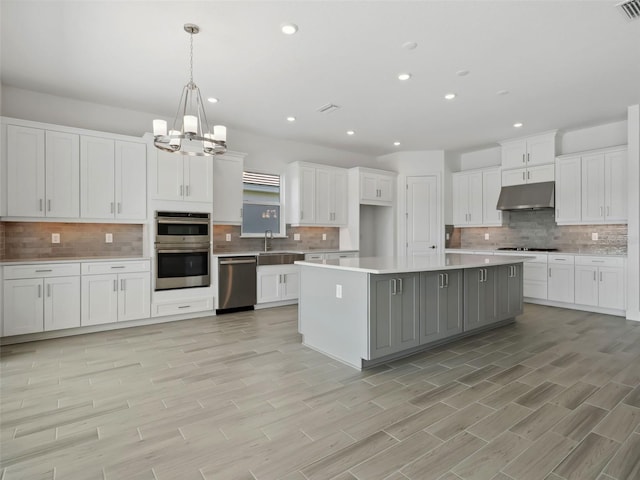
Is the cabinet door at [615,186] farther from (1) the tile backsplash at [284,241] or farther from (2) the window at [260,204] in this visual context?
(2) the window at [260,204]

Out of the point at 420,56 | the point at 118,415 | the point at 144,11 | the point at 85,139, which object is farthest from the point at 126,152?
the point at 420,56

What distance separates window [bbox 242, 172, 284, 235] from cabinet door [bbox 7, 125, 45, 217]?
2793 mm

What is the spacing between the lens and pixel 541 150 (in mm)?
6172

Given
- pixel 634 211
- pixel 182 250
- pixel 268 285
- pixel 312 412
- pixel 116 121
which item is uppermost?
pixel 116 121

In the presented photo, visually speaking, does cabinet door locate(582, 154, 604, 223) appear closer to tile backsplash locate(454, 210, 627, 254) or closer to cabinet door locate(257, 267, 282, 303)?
tile backsplash locate(454, 210, 627, 254)

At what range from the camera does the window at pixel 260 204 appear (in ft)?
20.4

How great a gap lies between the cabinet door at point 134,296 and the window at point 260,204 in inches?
75.7

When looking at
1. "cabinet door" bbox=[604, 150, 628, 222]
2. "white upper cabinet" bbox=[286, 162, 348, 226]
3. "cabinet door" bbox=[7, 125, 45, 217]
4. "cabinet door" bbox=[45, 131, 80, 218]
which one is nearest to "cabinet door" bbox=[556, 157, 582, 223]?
"cabinet door" bbox=[604, 150, 628, 222]

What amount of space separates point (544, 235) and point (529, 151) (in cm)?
159

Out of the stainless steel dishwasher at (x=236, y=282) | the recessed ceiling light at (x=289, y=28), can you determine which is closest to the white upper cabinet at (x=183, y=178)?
the stainless steel dishwasher at (x=236, y=282)

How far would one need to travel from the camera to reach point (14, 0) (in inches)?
106

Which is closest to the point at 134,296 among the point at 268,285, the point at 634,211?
the point at 268,285

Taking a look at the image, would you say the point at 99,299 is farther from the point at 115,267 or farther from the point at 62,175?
the point at 62,175

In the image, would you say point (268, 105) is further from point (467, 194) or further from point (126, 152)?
point (467, 194)
